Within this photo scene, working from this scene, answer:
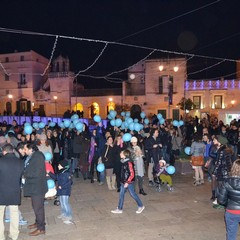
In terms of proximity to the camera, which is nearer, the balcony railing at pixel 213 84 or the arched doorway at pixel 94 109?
the balcony railing at pixel 213 84

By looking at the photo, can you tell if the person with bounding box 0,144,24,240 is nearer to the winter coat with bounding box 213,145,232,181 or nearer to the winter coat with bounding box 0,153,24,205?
the winter coat with bounding box 0,153,24,205

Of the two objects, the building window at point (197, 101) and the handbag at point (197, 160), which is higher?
the building window at point (197, 101)

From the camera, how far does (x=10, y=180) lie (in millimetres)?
5270

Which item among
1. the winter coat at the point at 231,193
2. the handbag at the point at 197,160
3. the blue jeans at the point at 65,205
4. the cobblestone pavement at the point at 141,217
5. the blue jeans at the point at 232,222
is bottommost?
the cobblestone pavement at the point at 141,217

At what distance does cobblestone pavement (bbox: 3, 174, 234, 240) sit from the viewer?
5809mm

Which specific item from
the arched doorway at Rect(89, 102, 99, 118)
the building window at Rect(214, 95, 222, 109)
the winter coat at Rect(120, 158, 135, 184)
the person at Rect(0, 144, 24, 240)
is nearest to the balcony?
the building window at Rect(214, 95, 222, 109)

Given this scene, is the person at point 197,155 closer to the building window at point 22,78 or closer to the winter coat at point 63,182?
the winter coat at point 63,182

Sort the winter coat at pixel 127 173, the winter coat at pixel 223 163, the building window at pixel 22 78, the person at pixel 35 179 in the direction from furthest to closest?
the building window at pixel 22 78, the winter coat at pixel 223 163, the winter coat at pixel 127 173, the person at pixel 35 179

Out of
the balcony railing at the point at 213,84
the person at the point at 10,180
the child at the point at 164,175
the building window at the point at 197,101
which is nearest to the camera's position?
the person at the point at 10,180

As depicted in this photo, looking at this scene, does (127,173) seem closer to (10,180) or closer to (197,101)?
(10,180)

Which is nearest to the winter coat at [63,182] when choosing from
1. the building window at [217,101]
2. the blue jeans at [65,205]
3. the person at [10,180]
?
the blue jeans at [65,205]

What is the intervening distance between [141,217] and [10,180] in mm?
3005

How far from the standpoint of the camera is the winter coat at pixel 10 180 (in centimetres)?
523

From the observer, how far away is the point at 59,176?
6352 millimetres
